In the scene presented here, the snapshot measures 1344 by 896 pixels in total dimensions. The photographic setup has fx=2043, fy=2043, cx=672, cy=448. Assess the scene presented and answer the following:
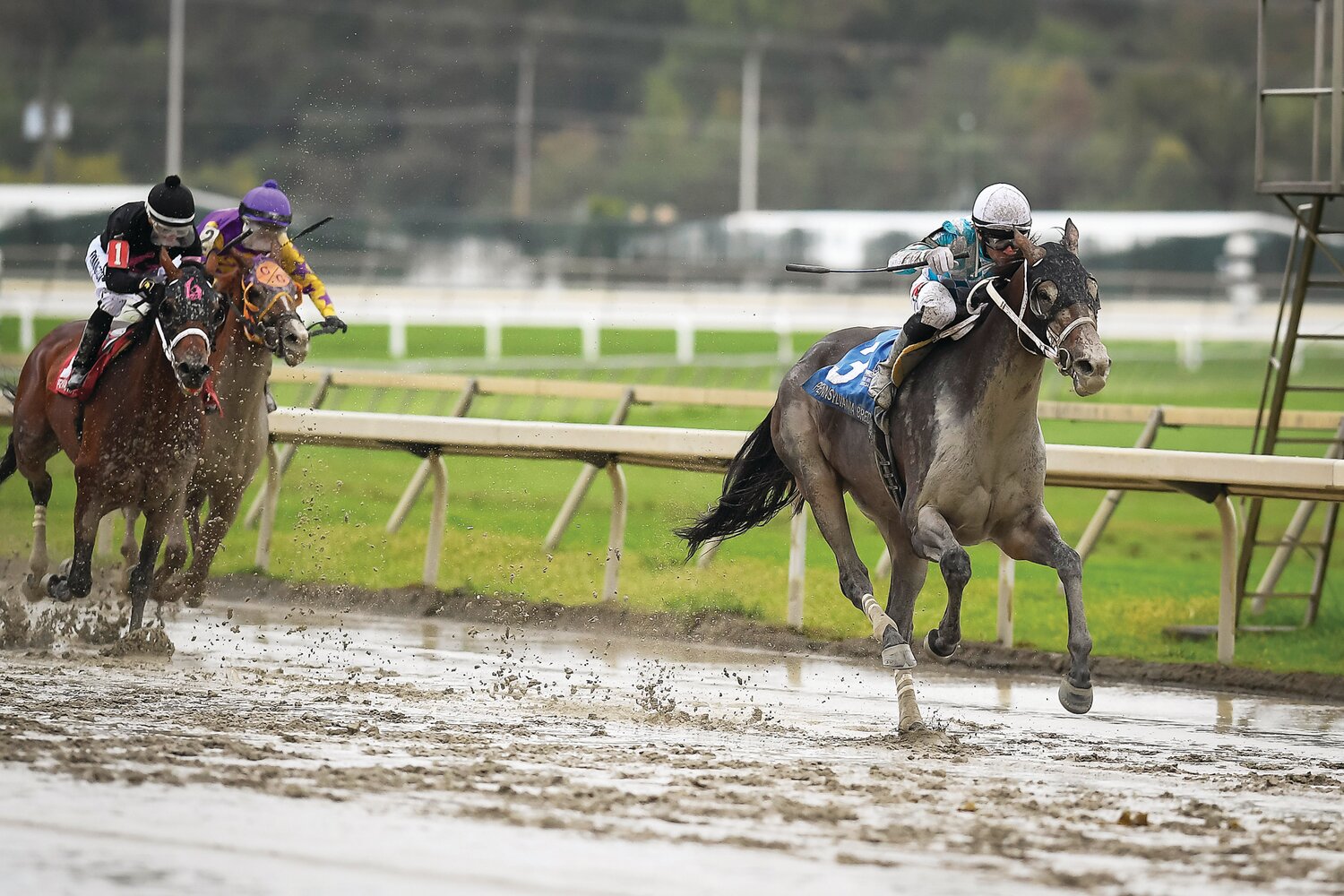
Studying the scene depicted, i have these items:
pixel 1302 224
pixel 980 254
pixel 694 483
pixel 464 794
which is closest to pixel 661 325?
pixel 694 483

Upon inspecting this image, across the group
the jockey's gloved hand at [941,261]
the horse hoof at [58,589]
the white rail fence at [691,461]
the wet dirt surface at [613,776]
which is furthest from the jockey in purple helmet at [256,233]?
the jockey's gloved hand at [941,261]

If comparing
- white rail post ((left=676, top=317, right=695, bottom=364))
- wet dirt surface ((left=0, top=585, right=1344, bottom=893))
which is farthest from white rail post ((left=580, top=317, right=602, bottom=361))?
wet dirt surface ((left=0, top=585, right=1344, bottom=893))

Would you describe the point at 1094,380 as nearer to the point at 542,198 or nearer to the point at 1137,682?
the point at 1137,682

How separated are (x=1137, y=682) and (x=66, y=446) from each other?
5047 mm

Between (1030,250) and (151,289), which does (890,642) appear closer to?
(1030,250)

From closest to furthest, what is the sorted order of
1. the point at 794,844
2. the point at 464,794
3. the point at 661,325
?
the point at 794,844
the point at 464,794
the point at 661,325

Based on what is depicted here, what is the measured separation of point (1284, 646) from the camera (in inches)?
388

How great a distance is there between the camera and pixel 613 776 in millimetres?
6109

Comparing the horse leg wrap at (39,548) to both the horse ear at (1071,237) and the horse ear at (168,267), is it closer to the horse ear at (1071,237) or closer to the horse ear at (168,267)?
the horse ear at (168,267)

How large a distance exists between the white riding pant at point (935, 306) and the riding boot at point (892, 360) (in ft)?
0.16

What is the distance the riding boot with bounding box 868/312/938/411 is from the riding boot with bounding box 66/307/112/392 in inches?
143

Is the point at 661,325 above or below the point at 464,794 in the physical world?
above

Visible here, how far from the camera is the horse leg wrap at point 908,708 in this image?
23.5ft

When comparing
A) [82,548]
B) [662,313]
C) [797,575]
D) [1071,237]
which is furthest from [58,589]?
[662,313]
